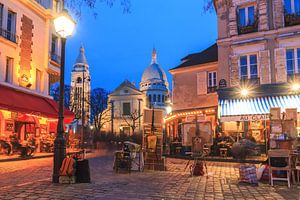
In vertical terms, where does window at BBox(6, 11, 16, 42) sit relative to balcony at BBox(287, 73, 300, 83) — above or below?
above

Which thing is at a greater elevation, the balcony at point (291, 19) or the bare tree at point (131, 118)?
the balcony at point (291, 19)

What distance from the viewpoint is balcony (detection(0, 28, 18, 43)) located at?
60.9 feet

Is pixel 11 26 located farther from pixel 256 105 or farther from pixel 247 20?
pixel 256 105

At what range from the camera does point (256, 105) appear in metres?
17.8

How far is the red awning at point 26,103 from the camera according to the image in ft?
55.1

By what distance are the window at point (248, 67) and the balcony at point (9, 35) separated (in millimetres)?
13734

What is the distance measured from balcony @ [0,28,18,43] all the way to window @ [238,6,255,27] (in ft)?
44.9

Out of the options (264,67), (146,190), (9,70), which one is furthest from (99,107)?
(146,190)

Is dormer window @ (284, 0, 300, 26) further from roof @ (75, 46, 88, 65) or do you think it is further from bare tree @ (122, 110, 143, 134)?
roof @ (75, 46, 88, 65)

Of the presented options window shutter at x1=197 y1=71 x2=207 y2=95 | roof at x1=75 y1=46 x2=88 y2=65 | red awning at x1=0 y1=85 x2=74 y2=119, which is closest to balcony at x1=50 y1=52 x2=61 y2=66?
red awning at x1=0 y1=85 x2=74 y2=119

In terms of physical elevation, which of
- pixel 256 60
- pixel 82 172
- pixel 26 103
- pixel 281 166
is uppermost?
pixel 256 60

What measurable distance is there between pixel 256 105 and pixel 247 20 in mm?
5673

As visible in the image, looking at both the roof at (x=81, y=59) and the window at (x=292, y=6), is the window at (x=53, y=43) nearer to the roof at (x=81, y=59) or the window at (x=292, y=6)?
the window at (x=292, y=6)

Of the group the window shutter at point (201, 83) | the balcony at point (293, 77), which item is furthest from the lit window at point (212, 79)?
the balcony at point (293, 77)
